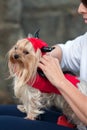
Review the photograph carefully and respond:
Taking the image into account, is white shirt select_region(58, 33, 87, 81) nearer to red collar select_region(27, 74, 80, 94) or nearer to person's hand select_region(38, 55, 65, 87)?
red collar select_region(27, 74, 80, 94)

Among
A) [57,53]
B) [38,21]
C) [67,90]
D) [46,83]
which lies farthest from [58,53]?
[38,21]

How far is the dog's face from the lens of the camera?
2.97 m

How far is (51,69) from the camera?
9.47 ft

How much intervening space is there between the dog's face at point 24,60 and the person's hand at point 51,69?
0.14 feet

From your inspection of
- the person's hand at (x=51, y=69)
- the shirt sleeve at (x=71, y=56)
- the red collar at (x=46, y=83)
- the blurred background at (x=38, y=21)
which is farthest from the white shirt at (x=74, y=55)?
the blurred background at (x=38, y=21)

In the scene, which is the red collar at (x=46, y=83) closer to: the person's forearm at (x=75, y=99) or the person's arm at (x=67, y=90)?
the person's arm at (x=67, y=90)

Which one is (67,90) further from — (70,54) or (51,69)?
(70,54)

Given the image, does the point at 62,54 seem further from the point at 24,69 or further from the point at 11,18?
the point at 11,18

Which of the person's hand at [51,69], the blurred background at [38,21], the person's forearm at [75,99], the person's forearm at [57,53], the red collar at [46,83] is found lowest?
the person's forearm at [75,99]

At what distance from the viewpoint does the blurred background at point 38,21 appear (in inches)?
213

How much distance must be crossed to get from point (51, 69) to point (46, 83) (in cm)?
13

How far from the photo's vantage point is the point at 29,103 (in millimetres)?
3223

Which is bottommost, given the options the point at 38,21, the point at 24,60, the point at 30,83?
the point at 30,83

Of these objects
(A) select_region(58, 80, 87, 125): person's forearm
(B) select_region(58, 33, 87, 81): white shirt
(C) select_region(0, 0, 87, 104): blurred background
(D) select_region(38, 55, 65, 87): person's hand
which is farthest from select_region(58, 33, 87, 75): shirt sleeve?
(C) select_region(0, 0, 87, 104): blurred background
